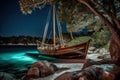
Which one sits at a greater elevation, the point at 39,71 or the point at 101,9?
the point at 101,9

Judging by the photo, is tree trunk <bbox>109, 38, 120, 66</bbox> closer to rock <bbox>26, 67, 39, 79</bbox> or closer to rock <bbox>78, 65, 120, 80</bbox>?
rock <bbox>78, 65, 120, 80</bbox>

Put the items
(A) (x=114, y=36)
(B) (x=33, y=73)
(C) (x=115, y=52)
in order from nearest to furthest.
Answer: (A) (x=114, y=36) < (C) (x=115, y=52) < (B) (x=33, y=73)

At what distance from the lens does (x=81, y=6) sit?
1375 cm

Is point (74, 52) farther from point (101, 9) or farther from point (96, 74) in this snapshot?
point (96, 74)

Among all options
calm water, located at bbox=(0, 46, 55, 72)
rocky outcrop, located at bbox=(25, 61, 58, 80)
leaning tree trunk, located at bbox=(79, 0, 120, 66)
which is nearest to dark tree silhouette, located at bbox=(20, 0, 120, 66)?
leaning tree trunk, located at bbox=(79, 0, 120, 66)

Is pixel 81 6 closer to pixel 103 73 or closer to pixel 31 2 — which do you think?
pixel 31 2

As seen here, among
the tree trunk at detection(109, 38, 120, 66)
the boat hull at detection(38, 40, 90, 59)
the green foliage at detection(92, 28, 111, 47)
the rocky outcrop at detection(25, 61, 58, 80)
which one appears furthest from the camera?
the green foliage at detection(92, 28, 111, 47)

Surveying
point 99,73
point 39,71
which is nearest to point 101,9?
point 99,73

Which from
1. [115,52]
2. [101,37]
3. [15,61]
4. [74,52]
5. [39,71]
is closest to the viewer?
[115,52]

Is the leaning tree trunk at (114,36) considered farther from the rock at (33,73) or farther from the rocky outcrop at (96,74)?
the rock at (33,73)

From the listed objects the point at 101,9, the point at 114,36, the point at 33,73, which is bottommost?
the point at 33,73

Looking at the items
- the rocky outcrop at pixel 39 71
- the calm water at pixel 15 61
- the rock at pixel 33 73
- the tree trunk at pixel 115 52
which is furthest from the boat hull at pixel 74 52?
the tree trunk at pixel 115 52

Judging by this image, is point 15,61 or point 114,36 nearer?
point 114,36

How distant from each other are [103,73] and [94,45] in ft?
73.0
